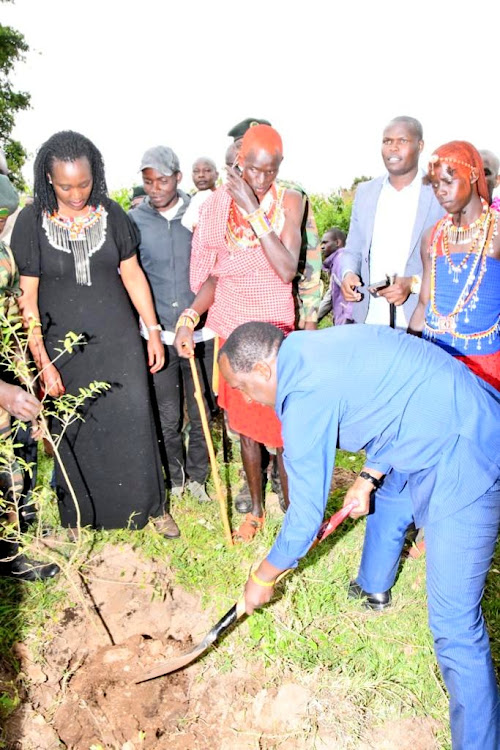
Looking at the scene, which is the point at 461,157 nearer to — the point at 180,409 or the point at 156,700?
the point at 180,409

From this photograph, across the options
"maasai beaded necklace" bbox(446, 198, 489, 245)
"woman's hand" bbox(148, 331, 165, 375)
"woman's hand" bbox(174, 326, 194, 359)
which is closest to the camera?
"maasai beaded necklace" bbox(446, 198, 489, 245)

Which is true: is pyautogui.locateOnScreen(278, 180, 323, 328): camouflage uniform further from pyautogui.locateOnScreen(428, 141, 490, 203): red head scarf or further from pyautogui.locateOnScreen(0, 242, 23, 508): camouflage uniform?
pyautogui.locateOnScreen(0, 242, 23, 508): camouflage uniform

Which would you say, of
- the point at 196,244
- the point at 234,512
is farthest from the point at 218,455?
the point at 196,244

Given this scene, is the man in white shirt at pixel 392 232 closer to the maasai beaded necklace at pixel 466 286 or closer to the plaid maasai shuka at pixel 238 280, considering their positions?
the maasai beaded necklace at pixel 466 286

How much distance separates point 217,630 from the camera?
8.11ft

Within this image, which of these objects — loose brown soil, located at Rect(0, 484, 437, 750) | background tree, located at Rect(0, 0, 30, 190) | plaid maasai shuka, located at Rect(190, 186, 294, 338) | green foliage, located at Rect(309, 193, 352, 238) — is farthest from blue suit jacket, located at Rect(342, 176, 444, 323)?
background tree, located at Rect(0, 0, 30, 190)

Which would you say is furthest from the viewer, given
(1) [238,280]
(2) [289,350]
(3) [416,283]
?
(3) [416,283]

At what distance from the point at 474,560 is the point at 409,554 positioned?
1475 mm

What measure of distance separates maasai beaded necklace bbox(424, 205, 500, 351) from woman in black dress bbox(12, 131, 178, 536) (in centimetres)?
161

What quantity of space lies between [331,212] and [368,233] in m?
7.66

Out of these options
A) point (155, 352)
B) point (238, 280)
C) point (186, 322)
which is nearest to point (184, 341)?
point (186, 322)

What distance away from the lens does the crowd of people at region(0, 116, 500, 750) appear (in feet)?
6.57

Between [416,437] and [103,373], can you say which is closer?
[416,437]

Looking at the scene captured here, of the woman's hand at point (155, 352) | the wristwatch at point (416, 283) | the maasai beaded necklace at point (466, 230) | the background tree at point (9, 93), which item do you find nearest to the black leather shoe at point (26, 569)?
the woman's hand at point (155, 352)
